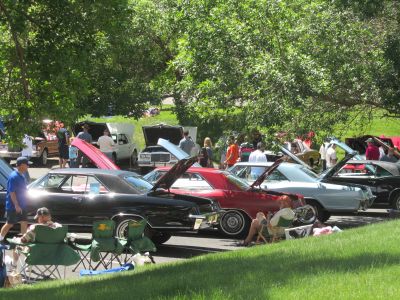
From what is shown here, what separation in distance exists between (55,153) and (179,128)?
5865 millimetres

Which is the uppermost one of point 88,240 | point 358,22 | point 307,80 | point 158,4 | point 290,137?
point 158,4

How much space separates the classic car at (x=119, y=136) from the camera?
3209 cm

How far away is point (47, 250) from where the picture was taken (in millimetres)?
10719

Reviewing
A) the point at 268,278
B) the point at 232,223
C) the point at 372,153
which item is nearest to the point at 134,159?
the point at 372,153

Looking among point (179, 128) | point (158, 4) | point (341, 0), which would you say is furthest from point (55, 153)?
point (341, 0)

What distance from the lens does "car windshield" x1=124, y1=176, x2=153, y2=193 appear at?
14242mm

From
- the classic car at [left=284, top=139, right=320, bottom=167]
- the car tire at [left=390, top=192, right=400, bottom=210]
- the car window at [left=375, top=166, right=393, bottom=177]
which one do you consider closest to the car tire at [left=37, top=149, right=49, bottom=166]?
the classic car at [left=284, top=139, right=320, bottom=167]

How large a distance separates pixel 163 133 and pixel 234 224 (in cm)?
1594

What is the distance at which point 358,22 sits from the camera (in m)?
18.9

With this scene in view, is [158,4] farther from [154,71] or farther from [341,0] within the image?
[341,0]

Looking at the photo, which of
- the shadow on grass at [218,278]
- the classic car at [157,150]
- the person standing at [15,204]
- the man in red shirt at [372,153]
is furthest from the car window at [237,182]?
the classic car at [157,150]

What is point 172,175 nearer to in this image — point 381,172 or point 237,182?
point 237,182

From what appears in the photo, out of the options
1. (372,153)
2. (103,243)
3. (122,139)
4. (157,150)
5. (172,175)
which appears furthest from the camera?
(122,139)

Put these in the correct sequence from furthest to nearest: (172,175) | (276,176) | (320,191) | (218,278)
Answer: (276,176), (320,191), (172,175), (218,278)
